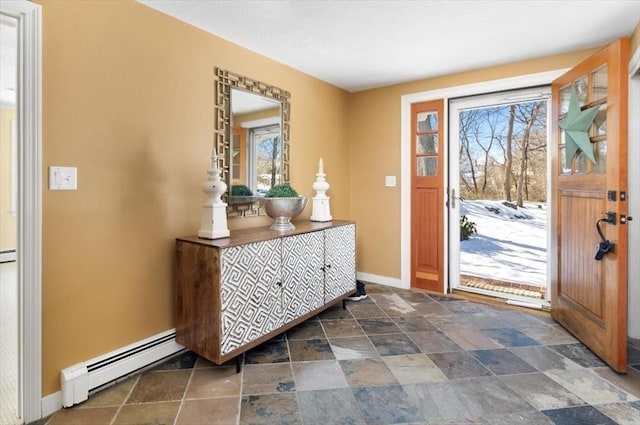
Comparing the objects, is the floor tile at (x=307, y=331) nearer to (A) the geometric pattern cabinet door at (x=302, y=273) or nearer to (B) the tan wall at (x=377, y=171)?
(A) the geometric pattern cabinet door at (x=302, y=273)

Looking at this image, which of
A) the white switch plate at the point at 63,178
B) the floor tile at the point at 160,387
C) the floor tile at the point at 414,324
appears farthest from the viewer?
the floor tile at the point at 414,324

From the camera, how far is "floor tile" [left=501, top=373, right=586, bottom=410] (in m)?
1.68

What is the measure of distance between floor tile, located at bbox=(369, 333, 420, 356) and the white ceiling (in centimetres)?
215

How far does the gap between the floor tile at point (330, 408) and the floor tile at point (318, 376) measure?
0.05 metres

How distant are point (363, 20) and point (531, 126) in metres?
2.32

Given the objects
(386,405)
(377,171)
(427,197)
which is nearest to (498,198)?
(427,197)

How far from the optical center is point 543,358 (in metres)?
2.13

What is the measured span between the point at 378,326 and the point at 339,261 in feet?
1.96

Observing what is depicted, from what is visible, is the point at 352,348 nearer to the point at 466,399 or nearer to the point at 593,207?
the point at 466,399

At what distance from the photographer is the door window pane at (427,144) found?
3411 millimetres

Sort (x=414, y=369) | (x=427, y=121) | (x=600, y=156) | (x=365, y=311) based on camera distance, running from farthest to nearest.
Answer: (x=427, y=121) → (x=365, y=311) → (x=600, y=156) → (x=414, y=369)

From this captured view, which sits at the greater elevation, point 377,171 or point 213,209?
point 377,171

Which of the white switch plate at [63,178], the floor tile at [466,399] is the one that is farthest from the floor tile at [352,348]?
the white switch plate at [63,178]

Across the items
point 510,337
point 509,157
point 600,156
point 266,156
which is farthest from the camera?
point 509,157
